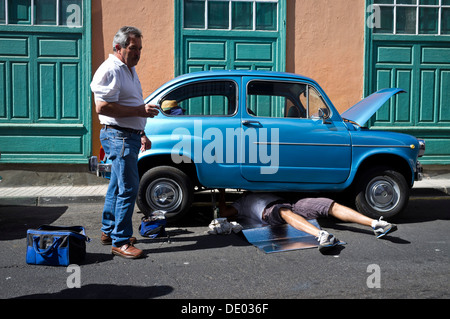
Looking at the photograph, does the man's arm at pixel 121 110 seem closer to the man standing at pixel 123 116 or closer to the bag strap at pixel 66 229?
the man standing at pixel 123 116

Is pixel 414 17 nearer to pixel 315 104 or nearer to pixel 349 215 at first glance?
pixel 315 104

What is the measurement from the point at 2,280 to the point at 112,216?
1250mm

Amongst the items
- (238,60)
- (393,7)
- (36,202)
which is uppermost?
(393,7)

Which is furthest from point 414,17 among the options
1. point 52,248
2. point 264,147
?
point 52,248

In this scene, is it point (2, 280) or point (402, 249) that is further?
point (402, 249)

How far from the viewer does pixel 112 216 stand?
4742mm

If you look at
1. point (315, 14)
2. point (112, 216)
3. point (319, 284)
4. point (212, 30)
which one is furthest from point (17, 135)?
point (319, 284)

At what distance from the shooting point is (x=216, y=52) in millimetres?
9469

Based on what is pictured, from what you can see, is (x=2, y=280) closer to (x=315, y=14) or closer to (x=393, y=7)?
(x=315, y=14)

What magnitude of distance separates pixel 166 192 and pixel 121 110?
69.2 inches

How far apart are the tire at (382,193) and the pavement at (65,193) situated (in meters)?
2.43

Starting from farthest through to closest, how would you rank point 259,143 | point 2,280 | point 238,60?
point 238,60
point 259,143
point 2,280

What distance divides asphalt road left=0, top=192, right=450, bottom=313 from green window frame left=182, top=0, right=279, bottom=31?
17.4 feet

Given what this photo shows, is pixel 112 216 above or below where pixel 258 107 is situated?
below
